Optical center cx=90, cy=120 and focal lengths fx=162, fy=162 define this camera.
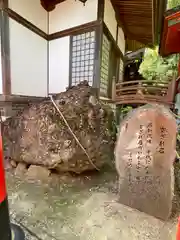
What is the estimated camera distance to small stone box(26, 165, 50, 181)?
357cm

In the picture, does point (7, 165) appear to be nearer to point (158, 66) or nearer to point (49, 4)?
point (49, 4)

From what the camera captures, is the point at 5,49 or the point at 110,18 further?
the point at 110,18

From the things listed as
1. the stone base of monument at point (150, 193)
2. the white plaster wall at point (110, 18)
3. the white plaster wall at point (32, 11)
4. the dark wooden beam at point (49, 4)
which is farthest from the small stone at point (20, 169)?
the dark wooden beam at point (49, 4)

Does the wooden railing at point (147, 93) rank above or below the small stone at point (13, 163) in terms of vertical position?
above

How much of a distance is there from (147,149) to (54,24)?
5464mm

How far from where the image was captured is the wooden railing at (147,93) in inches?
122

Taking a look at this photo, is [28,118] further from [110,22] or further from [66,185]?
[110,22]

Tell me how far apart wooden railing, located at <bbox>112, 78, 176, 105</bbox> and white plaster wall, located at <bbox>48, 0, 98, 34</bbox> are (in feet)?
9.61

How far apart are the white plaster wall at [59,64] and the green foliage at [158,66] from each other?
4.06 meters

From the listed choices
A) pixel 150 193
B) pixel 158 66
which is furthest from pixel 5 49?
pixel 158 66

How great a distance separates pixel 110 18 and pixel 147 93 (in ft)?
12.1

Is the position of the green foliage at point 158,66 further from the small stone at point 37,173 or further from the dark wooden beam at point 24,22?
the small stone at point 37,173

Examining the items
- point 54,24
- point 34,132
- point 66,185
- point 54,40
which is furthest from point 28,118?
point 54,24

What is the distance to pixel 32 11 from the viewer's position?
5.11 metres
